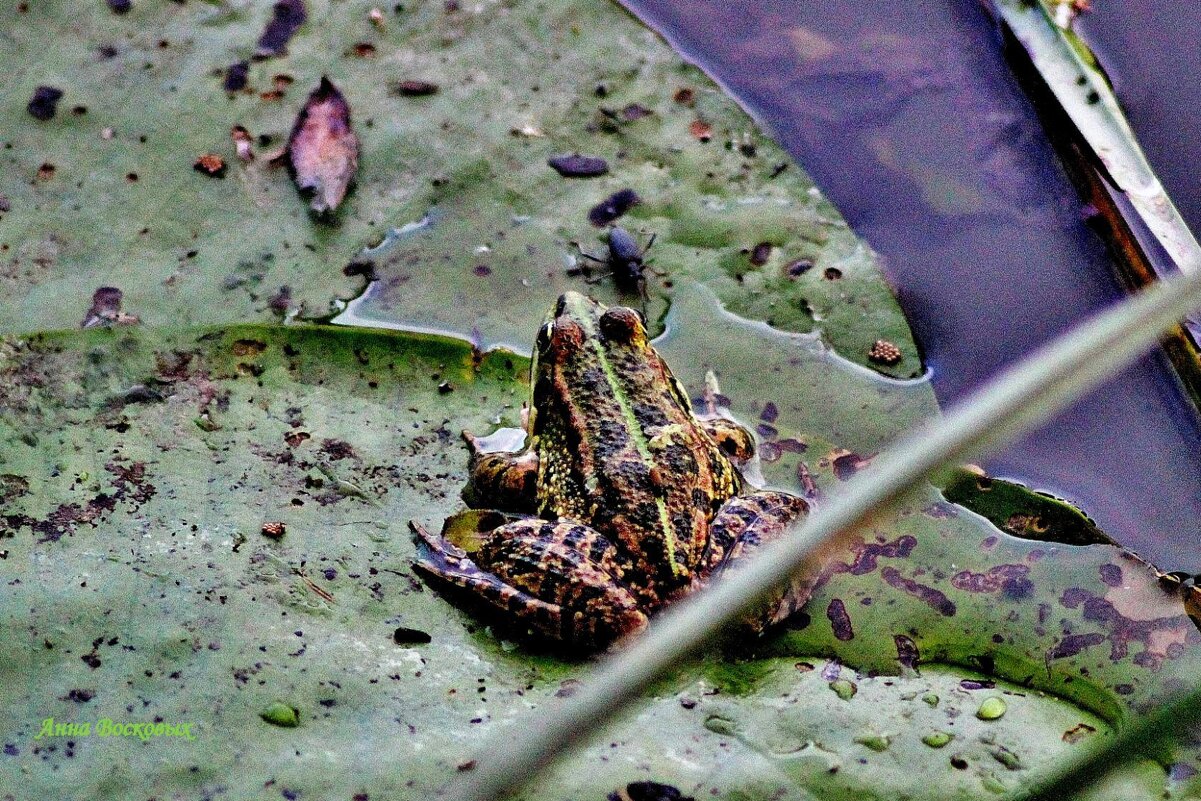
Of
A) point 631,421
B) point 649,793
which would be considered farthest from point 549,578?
point 649,793

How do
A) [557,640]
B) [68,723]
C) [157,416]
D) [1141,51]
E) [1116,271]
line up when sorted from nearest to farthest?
1. [68,723]
2. [557,640]
3. [157,416]
4. [1116,271]
5. [1141,51]

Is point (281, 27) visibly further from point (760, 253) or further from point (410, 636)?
point (410, 636)

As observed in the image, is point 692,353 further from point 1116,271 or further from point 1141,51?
point 1141,51

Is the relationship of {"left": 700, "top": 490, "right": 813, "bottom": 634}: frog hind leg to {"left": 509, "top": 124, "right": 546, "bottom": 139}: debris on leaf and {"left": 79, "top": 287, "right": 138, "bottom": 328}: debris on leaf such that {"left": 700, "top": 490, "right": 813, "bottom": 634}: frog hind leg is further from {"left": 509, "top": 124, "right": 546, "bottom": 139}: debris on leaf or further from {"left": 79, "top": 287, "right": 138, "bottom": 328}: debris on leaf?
{"left": 79, "top": 287, "right": 138, "bottom": 328}: debris on leaf

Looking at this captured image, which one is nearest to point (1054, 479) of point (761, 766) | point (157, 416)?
point (761, 766)

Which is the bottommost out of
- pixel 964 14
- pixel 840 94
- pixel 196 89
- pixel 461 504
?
pixel 461 504

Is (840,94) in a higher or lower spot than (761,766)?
higher

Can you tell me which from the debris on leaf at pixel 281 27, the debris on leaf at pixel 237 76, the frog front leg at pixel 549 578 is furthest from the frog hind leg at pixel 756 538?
the debris on leaf at pixel 281 27
